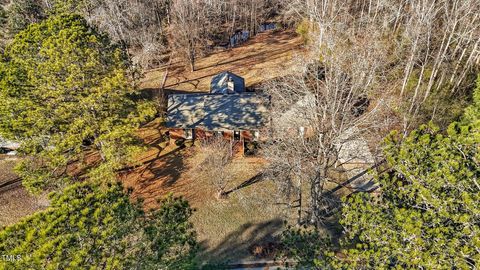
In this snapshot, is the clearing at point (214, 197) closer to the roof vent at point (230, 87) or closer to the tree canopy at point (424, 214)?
the tree canopy at point (424, 214)

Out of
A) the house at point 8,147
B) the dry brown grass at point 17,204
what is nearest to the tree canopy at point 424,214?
the dry brown grass at point 17,204

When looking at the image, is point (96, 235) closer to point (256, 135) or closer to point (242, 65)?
point (256, 135)

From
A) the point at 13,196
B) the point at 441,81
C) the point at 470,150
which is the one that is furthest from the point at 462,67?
the point at 13,196

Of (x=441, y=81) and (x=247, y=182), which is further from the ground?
(x=441, y=81)

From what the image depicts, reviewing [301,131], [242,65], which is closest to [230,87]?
[242,65]

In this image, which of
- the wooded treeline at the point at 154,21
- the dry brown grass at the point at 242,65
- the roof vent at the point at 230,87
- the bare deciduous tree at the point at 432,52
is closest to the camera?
the bare deciduous tree at the point at 432,52

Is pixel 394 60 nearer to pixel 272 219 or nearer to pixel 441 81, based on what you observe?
pixel 441 81

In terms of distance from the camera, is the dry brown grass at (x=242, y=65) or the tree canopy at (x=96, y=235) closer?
the tree canopy at (x=96, y=235)
